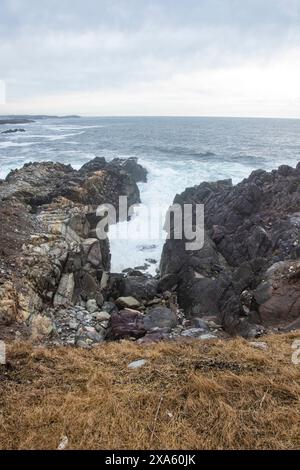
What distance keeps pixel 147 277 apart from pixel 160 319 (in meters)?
4.69

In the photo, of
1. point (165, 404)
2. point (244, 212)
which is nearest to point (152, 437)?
point (165, 404)

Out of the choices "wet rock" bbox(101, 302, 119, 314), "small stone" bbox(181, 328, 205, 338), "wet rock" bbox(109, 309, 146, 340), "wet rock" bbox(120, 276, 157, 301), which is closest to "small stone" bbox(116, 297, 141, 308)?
"wet rock" bbox(101, 302, 119, 314)

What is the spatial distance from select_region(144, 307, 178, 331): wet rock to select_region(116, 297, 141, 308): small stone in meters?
1.84

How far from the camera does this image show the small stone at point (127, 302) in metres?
13.8

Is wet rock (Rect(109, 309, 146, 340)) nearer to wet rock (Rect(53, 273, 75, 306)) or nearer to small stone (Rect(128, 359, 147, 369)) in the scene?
wet rock (Rect(53, 273, 75, 306))

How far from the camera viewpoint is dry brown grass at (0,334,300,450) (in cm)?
418

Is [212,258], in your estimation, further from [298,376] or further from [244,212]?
[298,376]

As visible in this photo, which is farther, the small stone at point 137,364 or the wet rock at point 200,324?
the wet rock at point 200,324

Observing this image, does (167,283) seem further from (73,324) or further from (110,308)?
(73,324)

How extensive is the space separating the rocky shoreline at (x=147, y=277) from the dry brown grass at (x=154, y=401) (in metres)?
3.16

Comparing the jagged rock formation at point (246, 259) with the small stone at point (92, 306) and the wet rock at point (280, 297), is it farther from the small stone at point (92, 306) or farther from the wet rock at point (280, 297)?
the small stone at point (92, 306)

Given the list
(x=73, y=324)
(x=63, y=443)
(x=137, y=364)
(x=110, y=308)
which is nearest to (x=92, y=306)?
(x=110, y=308)

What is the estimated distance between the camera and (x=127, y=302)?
13.9 meters

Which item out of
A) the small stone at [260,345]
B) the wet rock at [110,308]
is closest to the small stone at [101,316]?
the wet rock at [110,308]
